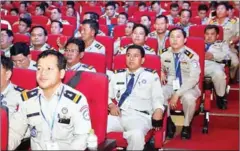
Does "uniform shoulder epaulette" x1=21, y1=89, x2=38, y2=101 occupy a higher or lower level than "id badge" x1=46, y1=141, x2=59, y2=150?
higher

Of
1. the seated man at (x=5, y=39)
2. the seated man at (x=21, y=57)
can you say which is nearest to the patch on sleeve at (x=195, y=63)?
the seated man at (x=21, y=57)

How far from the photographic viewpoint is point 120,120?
11.0 ft

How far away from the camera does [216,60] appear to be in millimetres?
4602

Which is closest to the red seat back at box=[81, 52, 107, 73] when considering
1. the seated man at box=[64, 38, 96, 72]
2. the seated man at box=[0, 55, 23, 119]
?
the seated man at box=[64, 38, 96, 72]

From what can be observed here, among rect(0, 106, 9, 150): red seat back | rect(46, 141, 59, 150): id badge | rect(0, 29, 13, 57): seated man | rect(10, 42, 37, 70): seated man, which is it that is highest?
rect(0, 29, 13, 57): seated man

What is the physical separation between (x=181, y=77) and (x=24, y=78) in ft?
4.95

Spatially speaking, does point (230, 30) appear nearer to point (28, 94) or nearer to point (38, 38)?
point (38, 38)

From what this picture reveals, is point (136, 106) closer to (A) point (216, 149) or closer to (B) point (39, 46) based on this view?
(A) point (216, 149)

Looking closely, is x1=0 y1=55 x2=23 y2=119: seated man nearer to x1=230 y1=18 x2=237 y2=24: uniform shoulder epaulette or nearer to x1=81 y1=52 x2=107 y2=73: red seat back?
x1=81 y1=52 x2=107 y2=73: red seat back

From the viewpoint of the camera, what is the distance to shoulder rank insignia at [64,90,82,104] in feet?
8.32

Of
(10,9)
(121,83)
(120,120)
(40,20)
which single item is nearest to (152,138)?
(120,120)

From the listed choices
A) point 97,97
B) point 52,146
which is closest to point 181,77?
point 97,97

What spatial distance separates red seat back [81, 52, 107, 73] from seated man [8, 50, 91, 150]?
114cm

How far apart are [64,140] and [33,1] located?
8.01 metres
